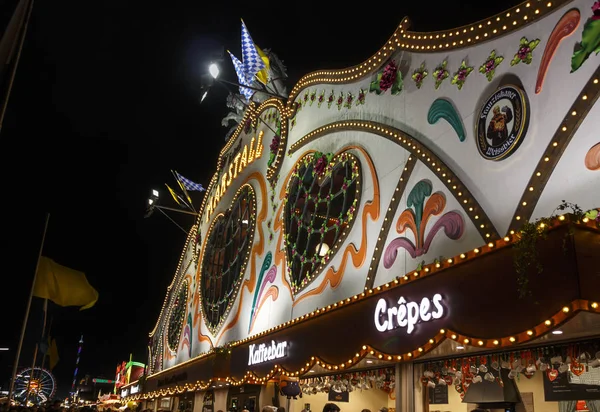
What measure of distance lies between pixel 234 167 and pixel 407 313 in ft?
45.9

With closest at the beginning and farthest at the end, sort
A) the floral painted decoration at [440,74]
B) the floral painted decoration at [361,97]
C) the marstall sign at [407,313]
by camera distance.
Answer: the marstall sign at [407,313] → the floral painted decoration at [440,74] → the floral painted decoration at [361,97]

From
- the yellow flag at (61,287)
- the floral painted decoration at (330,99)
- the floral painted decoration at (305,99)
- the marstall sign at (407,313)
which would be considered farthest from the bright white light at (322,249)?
the yellow flag at (61,287)

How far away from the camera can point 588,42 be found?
6.22 meters

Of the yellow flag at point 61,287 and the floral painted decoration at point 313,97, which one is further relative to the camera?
the yellow flag at point 61,287

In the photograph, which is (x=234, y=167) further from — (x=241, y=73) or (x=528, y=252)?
(x=528, y=252)

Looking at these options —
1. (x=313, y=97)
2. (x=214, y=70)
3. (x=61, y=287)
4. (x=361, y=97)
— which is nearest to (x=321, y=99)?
(x=313, y=97)

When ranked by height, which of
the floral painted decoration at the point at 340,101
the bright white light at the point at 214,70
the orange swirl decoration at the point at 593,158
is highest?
the bright white light at the point at 214,70

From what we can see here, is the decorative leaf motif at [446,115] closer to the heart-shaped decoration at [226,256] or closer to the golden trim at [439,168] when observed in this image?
the golden trim at [439,168]

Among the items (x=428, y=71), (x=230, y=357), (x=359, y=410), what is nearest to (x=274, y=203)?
(x=230, y=357)

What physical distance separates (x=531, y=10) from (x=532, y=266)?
3866mm

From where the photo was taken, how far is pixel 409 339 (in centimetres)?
715

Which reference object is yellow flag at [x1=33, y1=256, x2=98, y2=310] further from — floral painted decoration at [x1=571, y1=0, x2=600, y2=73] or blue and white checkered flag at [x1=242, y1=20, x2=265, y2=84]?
floral painted decoration at [x1=571, y1=0, x2=600, y2=73]

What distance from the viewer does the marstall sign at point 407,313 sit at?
Answer: 672 centimetres

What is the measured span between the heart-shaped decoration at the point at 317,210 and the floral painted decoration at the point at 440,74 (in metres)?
2.84
